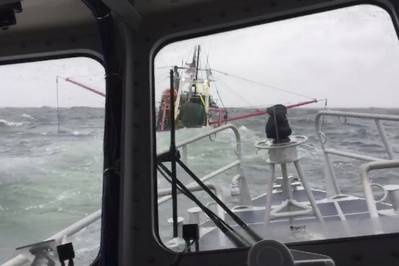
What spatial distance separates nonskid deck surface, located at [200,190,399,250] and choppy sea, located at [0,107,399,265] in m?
0.08

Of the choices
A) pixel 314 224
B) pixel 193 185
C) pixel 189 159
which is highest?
pixel 189 159

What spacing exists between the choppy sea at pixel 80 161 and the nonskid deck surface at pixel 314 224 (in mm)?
80

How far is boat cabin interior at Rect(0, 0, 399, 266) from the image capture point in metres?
1.54

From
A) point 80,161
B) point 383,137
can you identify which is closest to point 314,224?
point 383,137

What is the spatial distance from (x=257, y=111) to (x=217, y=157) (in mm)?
301

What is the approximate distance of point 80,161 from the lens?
1.82 m

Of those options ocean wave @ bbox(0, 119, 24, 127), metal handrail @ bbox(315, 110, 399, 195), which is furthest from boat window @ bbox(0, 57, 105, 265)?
metal handrail @ bbox(315, 110, 399, 195)

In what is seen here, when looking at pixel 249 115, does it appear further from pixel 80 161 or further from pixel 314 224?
pixel 80 161

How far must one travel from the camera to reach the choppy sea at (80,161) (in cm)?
169

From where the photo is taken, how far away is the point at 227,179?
1.77m

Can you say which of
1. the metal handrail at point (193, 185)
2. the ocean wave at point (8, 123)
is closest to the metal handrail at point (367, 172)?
the metal handrail at point (193, 185)

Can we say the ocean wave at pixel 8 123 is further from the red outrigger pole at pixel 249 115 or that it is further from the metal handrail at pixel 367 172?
the metal handrail at pixel 367 172

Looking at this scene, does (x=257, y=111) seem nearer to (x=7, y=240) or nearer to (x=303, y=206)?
(x=303, y=206)

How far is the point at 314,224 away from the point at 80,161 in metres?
1.12
